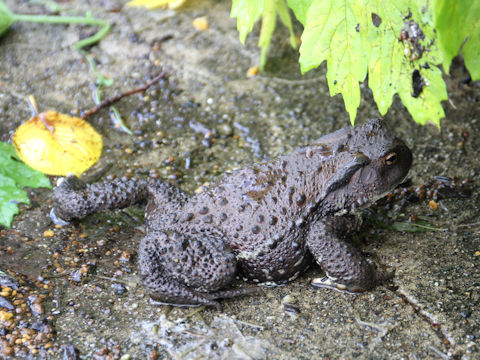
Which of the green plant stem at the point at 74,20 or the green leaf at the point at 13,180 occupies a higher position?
the green plant stem at the point at 74,20

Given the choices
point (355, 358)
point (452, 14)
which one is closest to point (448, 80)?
point (452, 14)

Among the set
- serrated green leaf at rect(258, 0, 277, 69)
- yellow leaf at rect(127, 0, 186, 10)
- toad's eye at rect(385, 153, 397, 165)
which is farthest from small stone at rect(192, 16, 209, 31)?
toad's eye at rect(385, 153, 397, 165)

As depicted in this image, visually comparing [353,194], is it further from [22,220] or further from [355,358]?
[22,220]

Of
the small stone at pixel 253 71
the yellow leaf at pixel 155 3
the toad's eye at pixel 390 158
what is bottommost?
the small stone at pixel 253 71

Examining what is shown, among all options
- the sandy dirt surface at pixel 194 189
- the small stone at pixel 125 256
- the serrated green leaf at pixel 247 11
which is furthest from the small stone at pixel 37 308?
the serrated green leaf at pixel 247 11

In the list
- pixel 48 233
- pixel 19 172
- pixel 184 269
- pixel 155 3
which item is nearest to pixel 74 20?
pixel 155 3

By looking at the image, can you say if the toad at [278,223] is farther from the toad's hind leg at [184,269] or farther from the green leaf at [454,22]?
the green leaf at [454,22]

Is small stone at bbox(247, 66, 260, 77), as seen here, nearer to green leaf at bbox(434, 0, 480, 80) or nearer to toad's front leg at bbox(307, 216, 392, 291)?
toad's front leg at bbox(307, 216, 392, 291)
